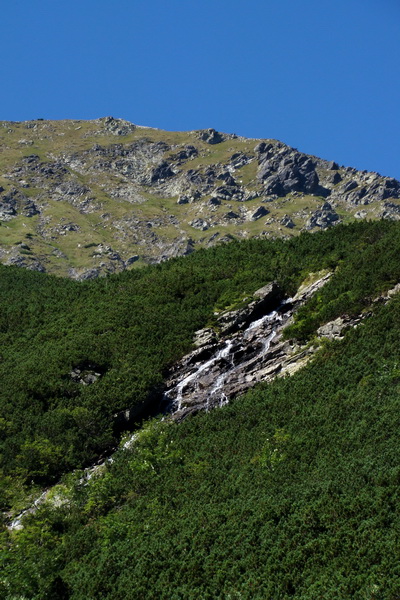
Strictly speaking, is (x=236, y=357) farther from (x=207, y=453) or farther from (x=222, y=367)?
(x=207, y=453)

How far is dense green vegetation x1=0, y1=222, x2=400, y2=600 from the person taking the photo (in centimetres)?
2648

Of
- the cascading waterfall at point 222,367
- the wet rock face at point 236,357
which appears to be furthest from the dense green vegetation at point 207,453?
the cascading waterfall at point 222,367

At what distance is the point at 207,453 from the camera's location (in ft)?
129

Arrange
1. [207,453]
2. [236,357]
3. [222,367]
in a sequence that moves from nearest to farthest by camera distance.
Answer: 1. [207,453]
2. [222,367]
3. [236,357]

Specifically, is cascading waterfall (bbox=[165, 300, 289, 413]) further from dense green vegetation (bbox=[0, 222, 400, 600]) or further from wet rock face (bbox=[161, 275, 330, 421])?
dense green vegetation (bbox=[0, 222, 400, 600])

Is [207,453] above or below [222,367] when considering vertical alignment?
below

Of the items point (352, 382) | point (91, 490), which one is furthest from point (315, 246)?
point (91, 490)

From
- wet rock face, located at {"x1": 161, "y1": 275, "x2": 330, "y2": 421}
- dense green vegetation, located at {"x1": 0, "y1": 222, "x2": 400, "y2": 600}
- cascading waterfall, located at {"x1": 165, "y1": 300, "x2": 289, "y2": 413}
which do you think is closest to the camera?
dense green vegetation, located at {"x1": 0, "y1": 222, "x2": 400, "y2": 600}

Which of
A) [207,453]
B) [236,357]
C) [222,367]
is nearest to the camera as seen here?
[207,453]

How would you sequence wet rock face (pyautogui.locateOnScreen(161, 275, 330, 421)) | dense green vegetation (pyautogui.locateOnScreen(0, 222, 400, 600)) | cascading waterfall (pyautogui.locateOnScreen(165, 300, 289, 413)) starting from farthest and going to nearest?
cascading waterfall (pyautogui.locateOnScreen(165, 300, 289, 413)), wet rock face (pyautogui.locateOnScreen(161, 275, 330, 421)), dense green vegetation (pyautogui.locateOnScreen(0, 222, 400, 600))

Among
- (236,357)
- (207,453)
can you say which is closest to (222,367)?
(236,357)

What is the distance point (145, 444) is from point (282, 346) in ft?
47.2

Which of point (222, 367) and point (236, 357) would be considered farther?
point (236, 357)

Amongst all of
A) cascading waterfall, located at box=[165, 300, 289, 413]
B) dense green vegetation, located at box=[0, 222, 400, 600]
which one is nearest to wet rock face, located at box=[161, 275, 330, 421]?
cascading waterfall, located at box=[165, 300, 289, 413]
